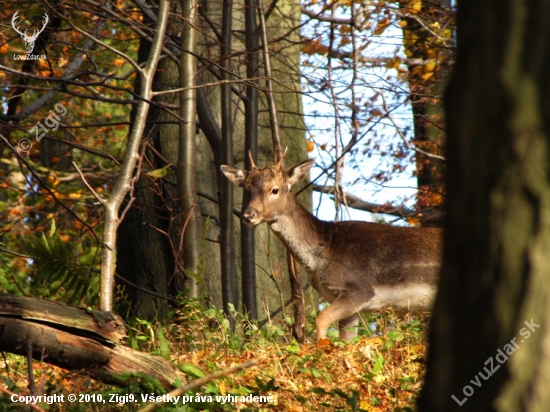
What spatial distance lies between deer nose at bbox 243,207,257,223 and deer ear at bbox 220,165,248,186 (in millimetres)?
399

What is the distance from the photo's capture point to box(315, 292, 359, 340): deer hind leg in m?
8.07

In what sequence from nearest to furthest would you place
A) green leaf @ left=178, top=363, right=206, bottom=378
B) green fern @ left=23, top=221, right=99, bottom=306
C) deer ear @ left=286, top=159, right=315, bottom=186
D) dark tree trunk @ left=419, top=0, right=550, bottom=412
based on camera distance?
dark tree trunk @ left=419, top=0, right=550, bottom=412 < green leaf @ left=178, top=363, right=206, bottom=378 < green fern @ left=23, top=221, right=99, bottom=306 < deer ear @ left=286, top=159, right=315, bottom=186

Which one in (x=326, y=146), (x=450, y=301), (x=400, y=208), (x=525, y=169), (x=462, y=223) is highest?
(x=326, y=146)

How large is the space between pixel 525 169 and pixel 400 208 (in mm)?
12435

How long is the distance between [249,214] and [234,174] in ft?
1.78

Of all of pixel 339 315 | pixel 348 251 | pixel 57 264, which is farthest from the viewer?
pixel 348 251

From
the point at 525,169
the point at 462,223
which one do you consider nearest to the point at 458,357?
the point at 462,223

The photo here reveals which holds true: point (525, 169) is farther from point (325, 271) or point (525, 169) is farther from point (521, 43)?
point (325, 271)

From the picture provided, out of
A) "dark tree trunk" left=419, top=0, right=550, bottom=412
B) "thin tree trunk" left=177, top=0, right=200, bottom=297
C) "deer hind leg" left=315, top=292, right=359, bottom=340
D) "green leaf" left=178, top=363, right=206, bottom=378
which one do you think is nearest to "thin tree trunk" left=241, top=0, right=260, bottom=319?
"thin tree trunk" left=177, top=0, right=200, bottom=297

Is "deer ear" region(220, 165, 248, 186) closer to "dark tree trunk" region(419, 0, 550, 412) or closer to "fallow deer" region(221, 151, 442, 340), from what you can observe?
"fallow deer" region(221, 151, 442, 340)

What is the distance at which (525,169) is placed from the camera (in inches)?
84.7

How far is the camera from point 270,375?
16.3 ft

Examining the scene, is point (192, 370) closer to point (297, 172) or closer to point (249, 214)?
point (249, 214)

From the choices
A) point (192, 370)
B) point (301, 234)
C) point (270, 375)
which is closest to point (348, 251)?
point (301, 234)
